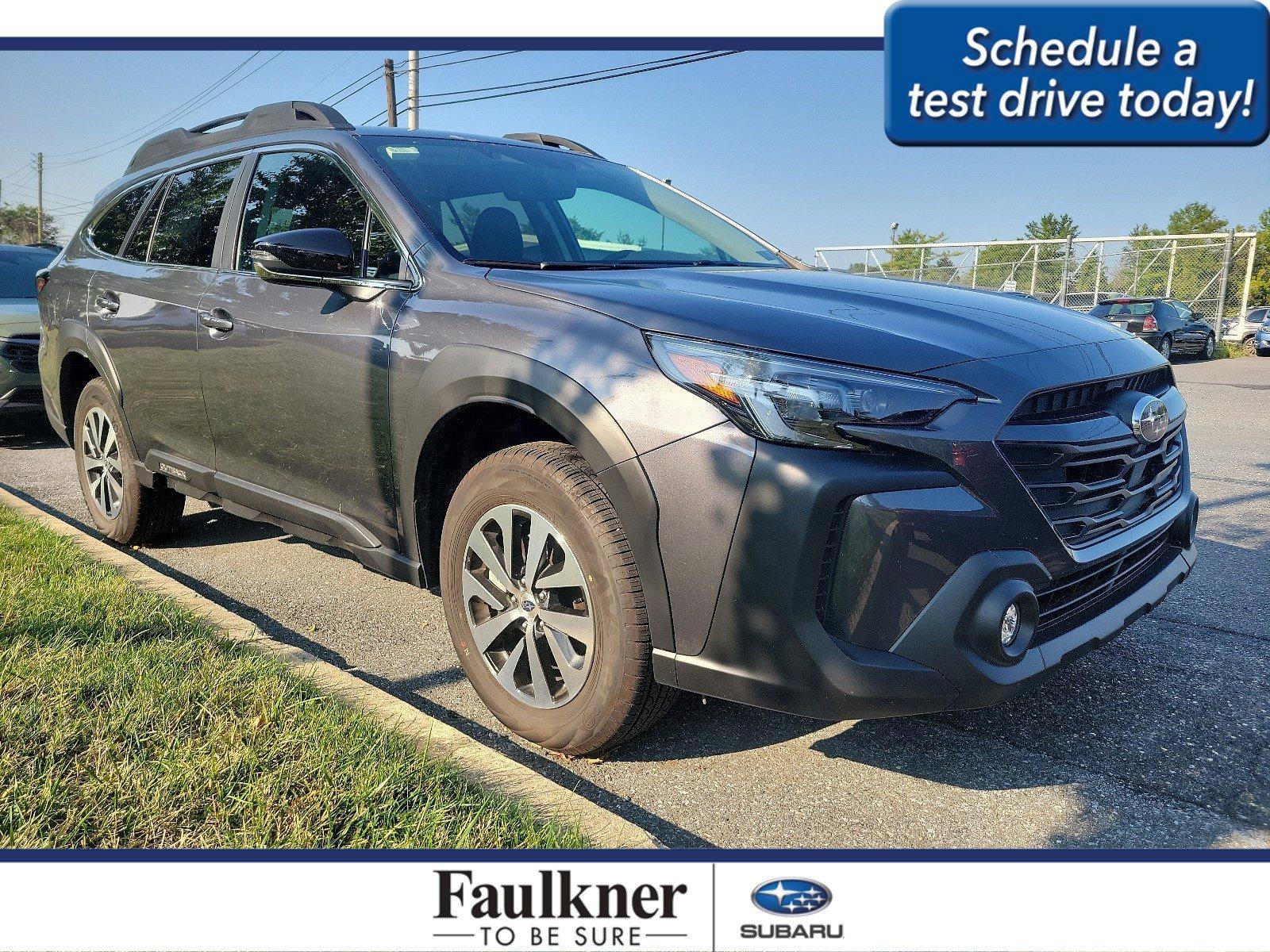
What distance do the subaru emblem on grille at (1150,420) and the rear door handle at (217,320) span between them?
301cm

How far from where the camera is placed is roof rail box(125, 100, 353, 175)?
3686 millimetres

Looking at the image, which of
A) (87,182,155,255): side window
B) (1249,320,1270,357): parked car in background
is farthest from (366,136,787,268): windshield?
(1249,320,1270,357): parked car in background

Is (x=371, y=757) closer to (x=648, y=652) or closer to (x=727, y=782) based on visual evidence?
(x=648, y=652)

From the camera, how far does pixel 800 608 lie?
2174 millimetres

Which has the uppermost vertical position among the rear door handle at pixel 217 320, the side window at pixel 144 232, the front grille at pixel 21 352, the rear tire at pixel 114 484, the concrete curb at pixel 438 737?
the side window at pixel 144 232

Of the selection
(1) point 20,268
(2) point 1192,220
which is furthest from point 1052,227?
(1) point 20,268

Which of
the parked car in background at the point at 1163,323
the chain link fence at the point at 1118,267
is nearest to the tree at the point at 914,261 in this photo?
the chain link fence at the point at 1118,267

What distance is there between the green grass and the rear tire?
1448 mm

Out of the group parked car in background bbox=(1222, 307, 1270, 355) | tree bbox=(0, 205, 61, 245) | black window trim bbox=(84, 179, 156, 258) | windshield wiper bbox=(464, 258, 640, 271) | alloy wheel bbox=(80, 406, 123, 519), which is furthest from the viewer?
tree bbox=(0, 205, 61, 245)

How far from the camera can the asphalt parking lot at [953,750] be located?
7.82 ft

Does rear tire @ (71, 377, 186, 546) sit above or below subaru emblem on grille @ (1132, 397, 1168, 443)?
below

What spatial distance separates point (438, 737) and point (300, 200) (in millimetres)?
2096

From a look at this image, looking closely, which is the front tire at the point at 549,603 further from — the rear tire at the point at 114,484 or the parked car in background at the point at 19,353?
the parked car in background at the point at 19,353

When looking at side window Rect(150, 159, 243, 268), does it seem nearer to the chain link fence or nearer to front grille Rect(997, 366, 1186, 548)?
front grille Rect(997, 366, 1186, 548)
